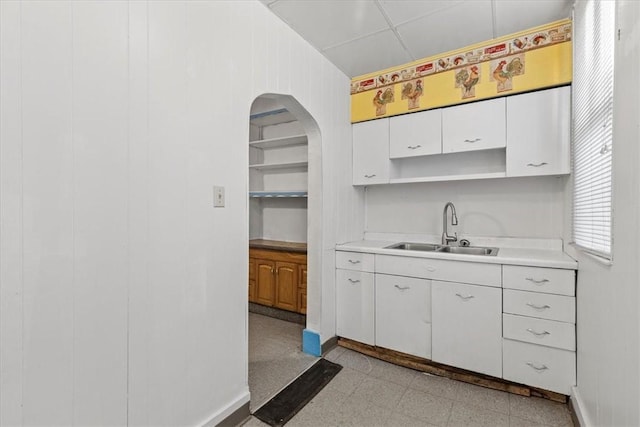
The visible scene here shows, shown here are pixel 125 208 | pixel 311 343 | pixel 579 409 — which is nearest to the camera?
pixel 125 208

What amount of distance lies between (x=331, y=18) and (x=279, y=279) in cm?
246

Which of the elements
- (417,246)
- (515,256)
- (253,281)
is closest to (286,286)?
(253,281)

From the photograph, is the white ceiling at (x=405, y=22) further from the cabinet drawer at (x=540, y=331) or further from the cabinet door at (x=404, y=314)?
the cabinet drawer at (x=540, y=331)

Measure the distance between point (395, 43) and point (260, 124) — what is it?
208cm

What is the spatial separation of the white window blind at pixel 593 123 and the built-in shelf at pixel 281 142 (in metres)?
→ 2.32

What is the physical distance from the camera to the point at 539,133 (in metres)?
2.10

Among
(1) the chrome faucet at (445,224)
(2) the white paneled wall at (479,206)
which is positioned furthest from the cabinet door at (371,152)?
(1) the chrome faucet at (445,224)

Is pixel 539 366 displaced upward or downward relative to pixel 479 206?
downward

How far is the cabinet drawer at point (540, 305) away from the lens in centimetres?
178

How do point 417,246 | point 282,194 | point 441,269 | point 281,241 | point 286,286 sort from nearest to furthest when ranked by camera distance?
1. point 441,269
2. point 417,246
3. point 286,286
4. point 282,194
5. point 281,241

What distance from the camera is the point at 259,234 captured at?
3.88m

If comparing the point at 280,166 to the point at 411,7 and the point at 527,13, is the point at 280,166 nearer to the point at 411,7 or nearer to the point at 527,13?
the point at 411,7

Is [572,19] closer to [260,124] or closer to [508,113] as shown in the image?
[508,113]

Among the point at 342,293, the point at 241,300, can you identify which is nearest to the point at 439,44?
the point at 342,293
